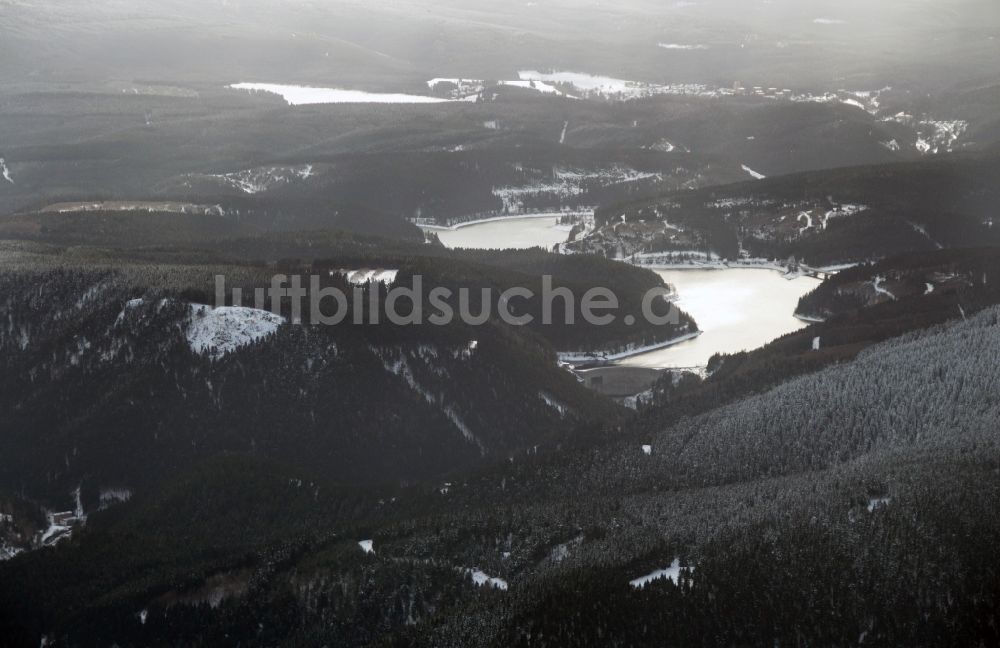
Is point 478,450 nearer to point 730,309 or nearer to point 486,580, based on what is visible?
point 486,580

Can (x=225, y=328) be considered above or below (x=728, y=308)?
above

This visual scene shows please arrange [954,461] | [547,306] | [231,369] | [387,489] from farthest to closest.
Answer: [547,306], [231,369], [387,489], [954,461]

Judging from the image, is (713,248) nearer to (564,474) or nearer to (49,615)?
(564,474)

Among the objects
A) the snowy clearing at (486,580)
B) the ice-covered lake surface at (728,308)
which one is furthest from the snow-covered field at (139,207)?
the snowy clearing at (486,580)

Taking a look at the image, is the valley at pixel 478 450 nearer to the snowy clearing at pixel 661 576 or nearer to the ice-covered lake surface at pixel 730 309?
the snowy clearing at pixel 661 576

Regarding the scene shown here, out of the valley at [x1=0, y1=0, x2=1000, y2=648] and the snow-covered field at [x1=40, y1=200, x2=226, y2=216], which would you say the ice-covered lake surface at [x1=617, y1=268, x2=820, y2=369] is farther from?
the snow-covered field at [x1=40, y1=200, x2=226, y2=216]

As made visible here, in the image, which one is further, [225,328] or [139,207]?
[139,207]

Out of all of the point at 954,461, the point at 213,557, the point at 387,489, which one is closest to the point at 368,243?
the point at 387,489

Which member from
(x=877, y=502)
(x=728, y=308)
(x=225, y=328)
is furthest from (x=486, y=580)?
(x=728, y=308)

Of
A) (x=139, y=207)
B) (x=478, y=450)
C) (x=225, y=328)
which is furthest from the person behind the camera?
(x=139, y=207)

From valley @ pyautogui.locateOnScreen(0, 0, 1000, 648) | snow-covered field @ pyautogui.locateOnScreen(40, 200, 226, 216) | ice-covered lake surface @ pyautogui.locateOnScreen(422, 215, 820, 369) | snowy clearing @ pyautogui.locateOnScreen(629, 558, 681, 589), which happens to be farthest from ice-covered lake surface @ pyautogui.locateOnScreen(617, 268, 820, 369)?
snow-covered field @ pyautogui.locateOnScreen(40, 200, 226, 216)
